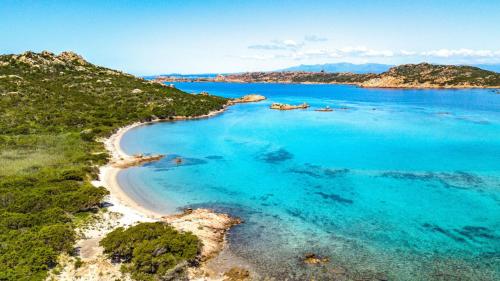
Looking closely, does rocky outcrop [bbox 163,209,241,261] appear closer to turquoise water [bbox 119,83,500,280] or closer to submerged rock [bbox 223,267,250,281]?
turquoise water [bbox 119,83,500,280]

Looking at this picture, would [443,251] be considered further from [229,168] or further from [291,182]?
[229,168]

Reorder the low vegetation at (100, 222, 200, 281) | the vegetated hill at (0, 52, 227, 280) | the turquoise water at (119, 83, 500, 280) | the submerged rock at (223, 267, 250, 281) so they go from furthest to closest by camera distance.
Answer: the turquoise water at (119, 83, 500, 280), the vegetated hill at (0, 52, 227, 280), the submerged rock at (223, 267, 250, 281), the low vegetation at (100, 222, 200, 281)

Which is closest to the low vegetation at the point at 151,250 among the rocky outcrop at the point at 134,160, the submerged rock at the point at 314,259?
the submerged rock at the point at 314,259

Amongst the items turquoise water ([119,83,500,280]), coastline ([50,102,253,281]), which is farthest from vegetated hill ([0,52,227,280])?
turquoise water ([119,83,500,280])

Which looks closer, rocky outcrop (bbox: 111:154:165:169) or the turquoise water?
the turquoise water

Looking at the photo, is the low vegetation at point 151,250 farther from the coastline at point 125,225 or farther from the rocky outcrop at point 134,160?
the rocky outcrop at point 134,160

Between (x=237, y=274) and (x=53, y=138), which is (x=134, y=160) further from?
(x=237, y=274)

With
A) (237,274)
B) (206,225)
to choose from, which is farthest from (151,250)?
(206,225)

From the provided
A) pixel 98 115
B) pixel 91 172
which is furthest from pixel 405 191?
pixel 98 115
